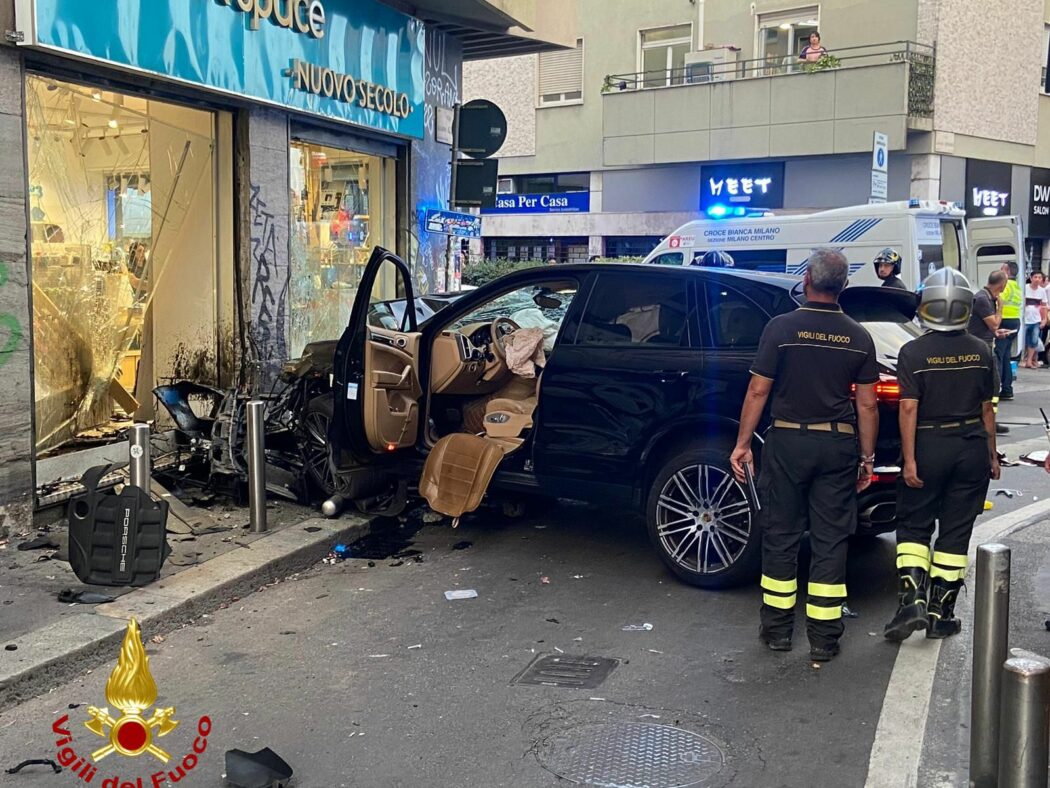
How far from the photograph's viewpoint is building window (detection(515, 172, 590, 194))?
2845 centimetres

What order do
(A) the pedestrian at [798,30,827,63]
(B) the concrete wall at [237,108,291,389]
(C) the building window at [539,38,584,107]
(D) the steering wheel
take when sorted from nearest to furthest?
(D) the steering wheel → (B) the concrete wall at [237,108,291,389] → (A) the pedestrian at [798,30,827,63] → (C) the building window at [539,38,584,107]

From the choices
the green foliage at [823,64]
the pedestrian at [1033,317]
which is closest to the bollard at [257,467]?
the pedestrian at [1033,317]

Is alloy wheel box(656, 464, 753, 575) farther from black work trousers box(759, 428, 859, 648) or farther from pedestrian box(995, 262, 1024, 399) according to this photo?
pedestrian box(995, 262, 1024, 399)

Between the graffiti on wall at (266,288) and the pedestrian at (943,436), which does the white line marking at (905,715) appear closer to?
the pedestrian at (943,436)

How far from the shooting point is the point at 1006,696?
309 centimetres

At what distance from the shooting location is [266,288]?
31.3ft

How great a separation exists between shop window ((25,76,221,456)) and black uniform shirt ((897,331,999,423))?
5421mm

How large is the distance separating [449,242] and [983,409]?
7.50m

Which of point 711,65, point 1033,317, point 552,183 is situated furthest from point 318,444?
point 552,183

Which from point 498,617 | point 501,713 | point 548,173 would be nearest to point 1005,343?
point 498,617

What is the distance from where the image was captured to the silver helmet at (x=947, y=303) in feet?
Answer: 17.0

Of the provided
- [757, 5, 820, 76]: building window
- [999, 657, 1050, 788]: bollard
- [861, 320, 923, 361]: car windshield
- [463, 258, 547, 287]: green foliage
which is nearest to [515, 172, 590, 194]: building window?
[463, 258, 547, 287]: green foliage

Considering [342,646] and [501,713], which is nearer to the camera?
[501,713]

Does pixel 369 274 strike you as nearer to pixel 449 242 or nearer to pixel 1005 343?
pixel 449 242
